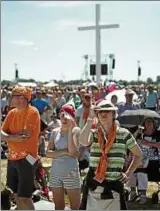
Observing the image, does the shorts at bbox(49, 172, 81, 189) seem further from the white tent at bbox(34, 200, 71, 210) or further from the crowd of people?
the white tent at bbox(34, 200, 71, 210)

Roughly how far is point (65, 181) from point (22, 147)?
2.02ft

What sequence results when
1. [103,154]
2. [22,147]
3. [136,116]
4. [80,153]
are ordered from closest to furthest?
[103,154], [22,147], [80,153], [136,116]

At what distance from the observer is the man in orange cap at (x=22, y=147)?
5.25m

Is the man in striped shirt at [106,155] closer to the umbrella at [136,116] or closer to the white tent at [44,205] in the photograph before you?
the white tent at [44,205]

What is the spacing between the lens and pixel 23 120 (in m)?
5.39

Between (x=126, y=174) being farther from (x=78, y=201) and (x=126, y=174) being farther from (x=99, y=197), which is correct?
(x=78, y=201)

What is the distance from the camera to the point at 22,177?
522 centimetres

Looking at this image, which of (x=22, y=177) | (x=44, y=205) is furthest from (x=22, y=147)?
(x=44, y=205)

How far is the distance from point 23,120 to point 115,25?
10.2 metres

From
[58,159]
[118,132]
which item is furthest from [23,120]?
[118,132]

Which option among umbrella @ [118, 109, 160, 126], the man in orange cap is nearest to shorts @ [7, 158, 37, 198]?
the man in orange cap

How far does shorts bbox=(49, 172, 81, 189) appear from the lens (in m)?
5.12

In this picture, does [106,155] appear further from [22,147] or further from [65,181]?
[22,147]

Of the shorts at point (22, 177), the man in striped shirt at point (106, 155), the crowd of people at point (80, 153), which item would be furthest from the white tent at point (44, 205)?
the man in striped shirt at point (106, 155)
